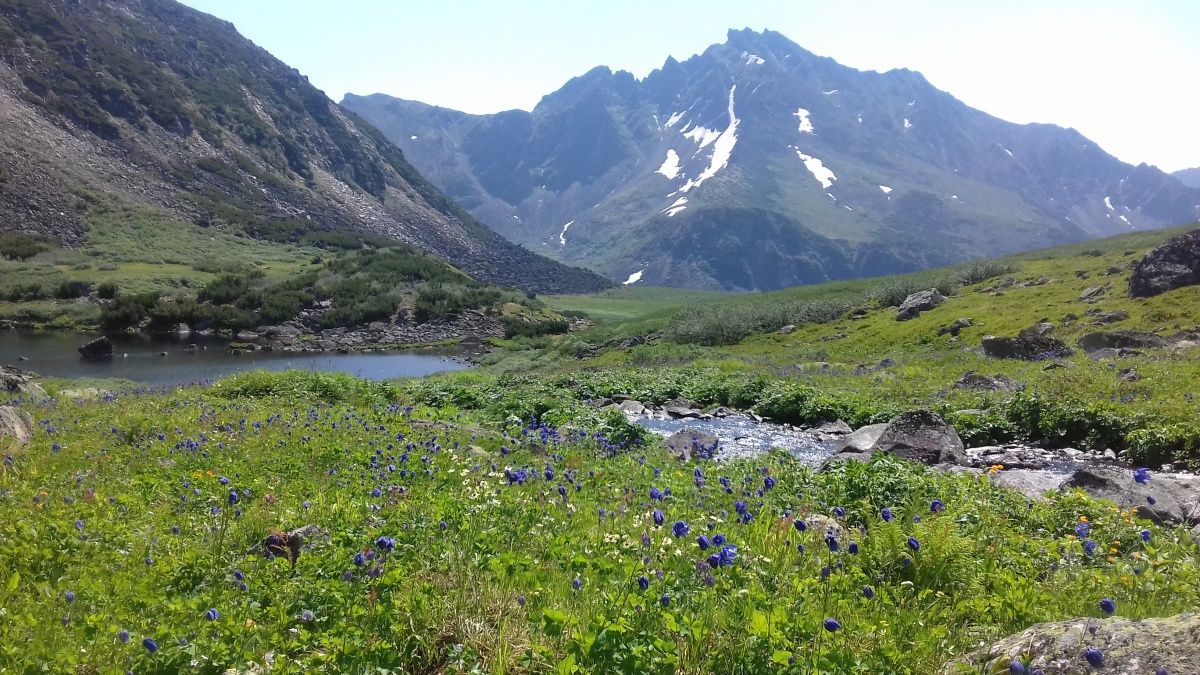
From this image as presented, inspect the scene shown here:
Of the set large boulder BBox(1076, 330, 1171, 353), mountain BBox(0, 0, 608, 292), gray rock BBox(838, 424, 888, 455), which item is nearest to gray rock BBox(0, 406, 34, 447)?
gray rock BBox(838, 424, 888, 455)

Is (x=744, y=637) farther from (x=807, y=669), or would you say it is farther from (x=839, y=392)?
(x=839, y=392)

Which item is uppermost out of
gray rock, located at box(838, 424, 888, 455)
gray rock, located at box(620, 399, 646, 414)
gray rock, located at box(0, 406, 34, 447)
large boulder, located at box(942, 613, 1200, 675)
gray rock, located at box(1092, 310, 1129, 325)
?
→ gray rock, located at box(1092, 310, 1129, 325)

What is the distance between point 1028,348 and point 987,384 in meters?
11.6

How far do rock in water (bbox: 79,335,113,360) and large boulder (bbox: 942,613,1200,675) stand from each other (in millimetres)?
70916

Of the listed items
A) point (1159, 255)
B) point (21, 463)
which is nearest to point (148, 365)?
point (21, 463)

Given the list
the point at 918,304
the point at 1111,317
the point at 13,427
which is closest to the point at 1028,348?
the point at 1111,317

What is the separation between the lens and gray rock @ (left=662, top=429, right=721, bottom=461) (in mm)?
13438

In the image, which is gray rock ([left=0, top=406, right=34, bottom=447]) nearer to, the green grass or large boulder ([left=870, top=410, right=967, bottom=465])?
the green grass

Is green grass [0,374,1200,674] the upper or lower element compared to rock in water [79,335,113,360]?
upper

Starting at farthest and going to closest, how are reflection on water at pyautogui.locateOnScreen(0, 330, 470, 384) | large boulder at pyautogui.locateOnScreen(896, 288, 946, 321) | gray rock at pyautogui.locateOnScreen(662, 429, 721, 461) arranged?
1. large boulder at pyautogui.locateOnScreen(896, 288, 946, 321)
2. reflection on water at pyautogui.locateOnScreen(0, 330, 470, 384)
3. gray rock at pyautogui.locateOnScreen(662, 429, 721, 461)

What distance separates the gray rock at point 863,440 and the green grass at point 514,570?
6766 mm

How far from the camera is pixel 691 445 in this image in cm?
1452

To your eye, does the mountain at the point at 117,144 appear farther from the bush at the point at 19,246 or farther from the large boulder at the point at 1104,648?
the large boulder at the point at 1104,648

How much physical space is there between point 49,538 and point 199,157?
199795 mm
